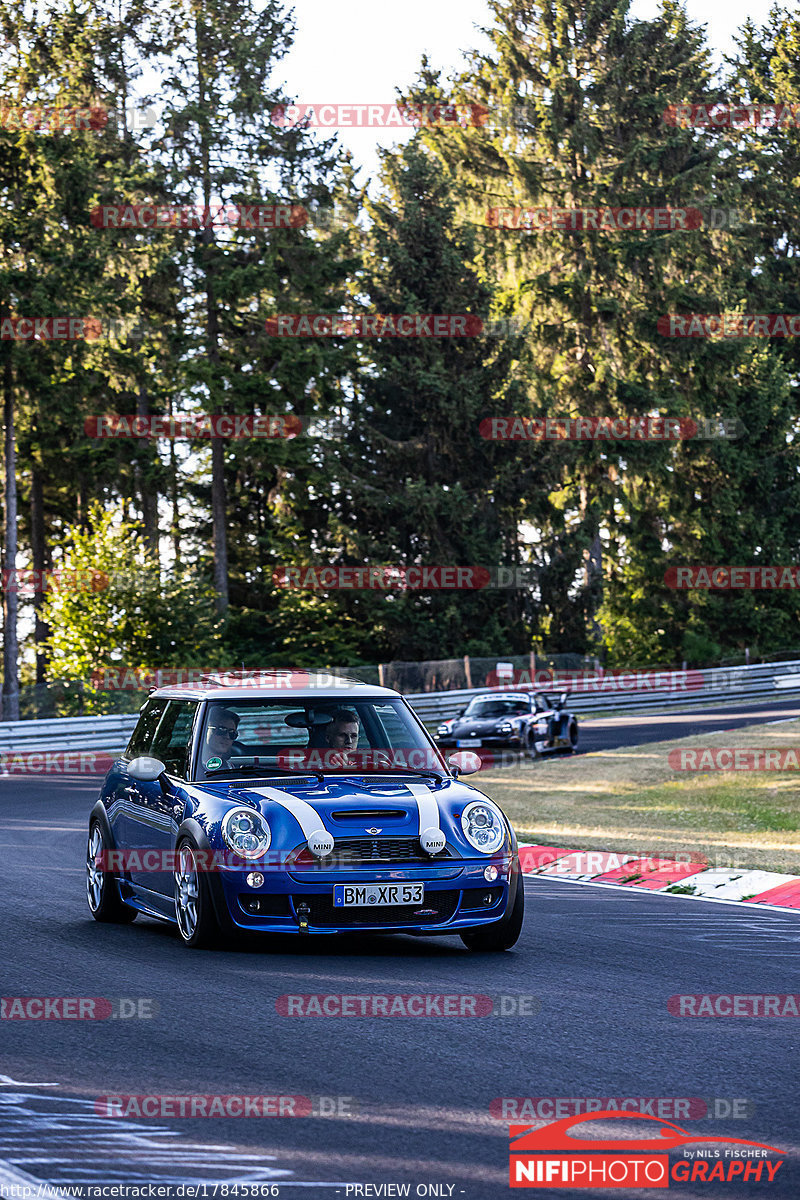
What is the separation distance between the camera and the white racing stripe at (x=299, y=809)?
A: 8375 millimetres

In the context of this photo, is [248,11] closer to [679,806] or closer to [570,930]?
[679,806]

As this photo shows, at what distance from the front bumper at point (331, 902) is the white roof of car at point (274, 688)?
1.55 meters

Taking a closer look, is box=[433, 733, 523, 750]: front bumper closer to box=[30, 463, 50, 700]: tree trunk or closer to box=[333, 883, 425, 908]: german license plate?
box=[333, 883, 425, 908]: german license plate

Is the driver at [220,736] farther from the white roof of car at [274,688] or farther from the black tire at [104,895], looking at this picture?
the black tire at [104,895]

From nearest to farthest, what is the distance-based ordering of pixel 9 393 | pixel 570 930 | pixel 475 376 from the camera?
pixel 570 930, pixel 9 393, pixel 475 376

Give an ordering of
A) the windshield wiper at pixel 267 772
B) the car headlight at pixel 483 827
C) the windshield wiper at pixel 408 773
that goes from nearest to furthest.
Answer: the car headlight at pixel 483 827, the windshield wiper at pixel 267 772, the windshield wiper at pixel 408 773

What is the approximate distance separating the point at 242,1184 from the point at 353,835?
3836mm

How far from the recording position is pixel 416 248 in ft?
162

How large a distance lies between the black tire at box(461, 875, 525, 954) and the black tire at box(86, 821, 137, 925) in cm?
245

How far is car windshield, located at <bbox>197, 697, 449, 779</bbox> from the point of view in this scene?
9305 millimetres

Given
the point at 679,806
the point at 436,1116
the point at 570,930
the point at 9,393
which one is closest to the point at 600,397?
the point at 9,393

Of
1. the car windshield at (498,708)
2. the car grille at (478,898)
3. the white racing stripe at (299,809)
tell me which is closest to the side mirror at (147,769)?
the white racing stripe at (299,809)

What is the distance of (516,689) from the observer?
39.1 meters

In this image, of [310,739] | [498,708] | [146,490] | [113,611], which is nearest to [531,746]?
[498,708]
